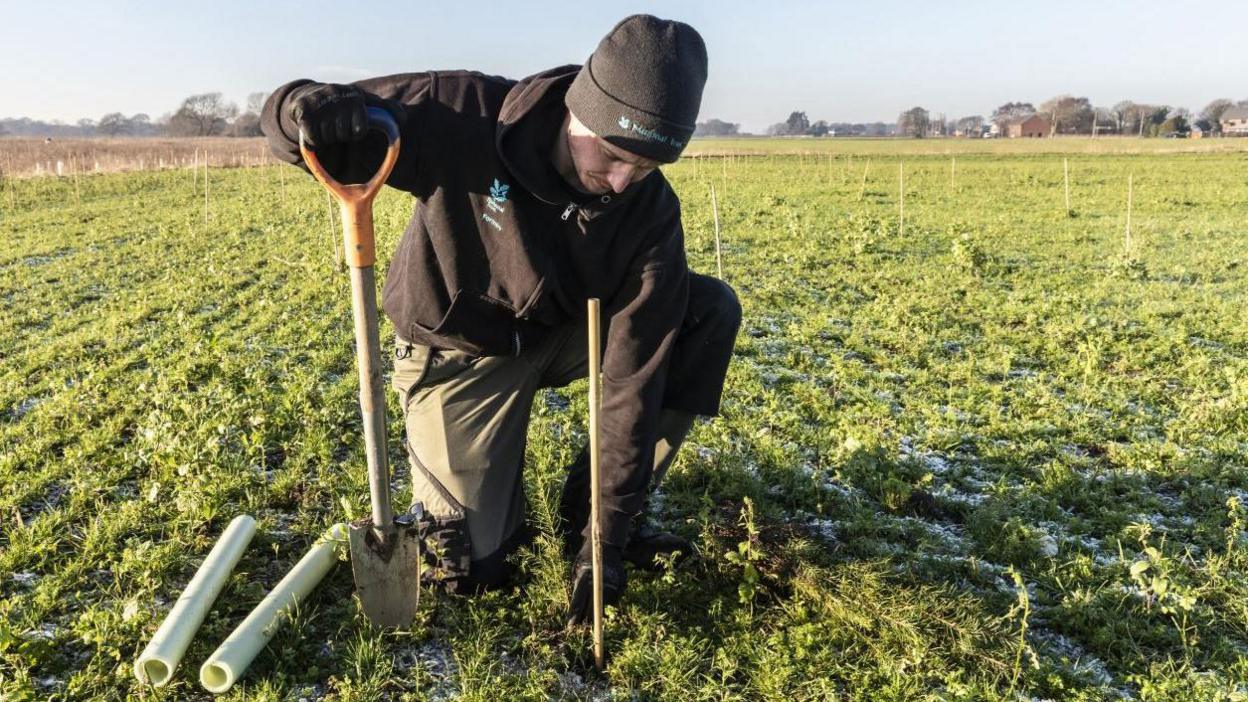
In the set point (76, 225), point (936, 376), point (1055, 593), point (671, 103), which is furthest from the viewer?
point (76, 225)

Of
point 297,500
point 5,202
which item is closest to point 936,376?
point 297,500

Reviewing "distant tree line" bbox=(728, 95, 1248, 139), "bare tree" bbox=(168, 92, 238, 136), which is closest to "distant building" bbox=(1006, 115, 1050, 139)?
"distant tree line" bbox=(728, 95, 1248, 139)

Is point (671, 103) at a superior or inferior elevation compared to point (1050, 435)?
superior

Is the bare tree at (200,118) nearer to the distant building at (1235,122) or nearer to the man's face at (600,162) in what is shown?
the man's face at (600,162)

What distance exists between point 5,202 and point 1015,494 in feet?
62.6

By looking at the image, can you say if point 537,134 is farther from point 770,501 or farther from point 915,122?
point 915,122

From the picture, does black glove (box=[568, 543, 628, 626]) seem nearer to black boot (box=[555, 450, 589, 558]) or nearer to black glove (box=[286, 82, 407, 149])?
black boot (box=[555, 450, 589, 558])

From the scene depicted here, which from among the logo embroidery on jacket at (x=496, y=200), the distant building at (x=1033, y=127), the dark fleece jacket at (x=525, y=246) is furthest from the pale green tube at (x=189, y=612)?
the distant building at (x=1033, y=127)

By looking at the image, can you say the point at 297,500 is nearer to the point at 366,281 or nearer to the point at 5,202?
the point at 366,281

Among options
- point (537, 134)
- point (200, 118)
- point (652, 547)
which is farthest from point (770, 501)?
point (200, 118)

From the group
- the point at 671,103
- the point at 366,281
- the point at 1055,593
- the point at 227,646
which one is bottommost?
the point at 1055,593

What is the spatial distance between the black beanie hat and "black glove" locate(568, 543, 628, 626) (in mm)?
1299

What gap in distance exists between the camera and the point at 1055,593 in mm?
2791

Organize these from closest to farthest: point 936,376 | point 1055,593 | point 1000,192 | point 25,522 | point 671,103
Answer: point 671,103 < point 1055,593 < point 25,522 < point 936,376 < point 1000,192
